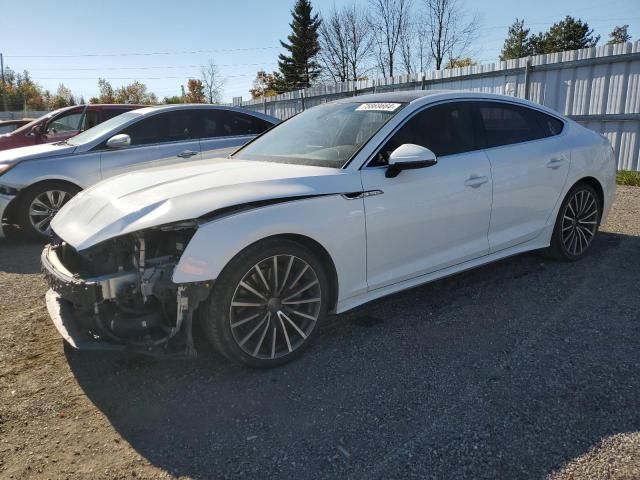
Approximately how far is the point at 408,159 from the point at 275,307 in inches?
49.8

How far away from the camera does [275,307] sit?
307cm

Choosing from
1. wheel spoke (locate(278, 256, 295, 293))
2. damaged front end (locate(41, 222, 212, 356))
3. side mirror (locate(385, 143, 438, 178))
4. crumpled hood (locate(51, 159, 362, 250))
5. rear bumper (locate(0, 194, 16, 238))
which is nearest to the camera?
damaged front end (locate(41, 222, 212, 356))

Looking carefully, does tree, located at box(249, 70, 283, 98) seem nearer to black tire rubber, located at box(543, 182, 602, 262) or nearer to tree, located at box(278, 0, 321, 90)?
tree, located at box(278, 0, 321, 90)

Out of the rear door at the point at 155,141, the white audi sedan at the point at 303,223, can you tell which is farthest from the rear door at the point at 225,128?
the white audi sedan at the point at 303,223

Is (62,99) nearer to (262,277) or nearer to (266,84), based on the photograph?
(266,84)

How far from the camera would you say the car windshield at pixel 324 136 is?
3.58 m

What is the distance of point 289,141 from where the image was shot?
410 centimetres

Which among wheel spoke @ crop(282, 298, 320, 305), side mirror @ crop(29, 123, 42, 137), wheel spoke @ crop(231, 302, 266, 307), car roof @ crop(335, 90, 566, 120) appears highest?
car roof @ crop(335, 90, 566, 120)

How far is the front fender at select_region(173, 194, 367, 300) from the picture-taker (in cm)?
270

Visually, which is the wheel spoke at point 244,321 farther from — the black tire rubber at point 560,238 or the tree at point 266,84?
the tree at point 266,84

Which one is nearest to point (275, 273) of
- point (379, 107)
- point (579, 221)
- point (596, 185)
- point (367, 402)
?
point (367, 402)

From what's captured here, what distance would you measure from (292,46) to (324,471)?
175 ft

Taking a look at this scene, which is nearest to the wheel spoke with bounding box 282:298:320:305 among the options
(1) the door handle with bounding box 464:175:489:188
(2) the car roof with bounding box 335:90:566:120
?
(1) the door handle with bounding box 464:175:489:188

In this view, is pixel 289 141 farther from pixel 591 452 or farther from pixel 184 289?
pixel 591 452
